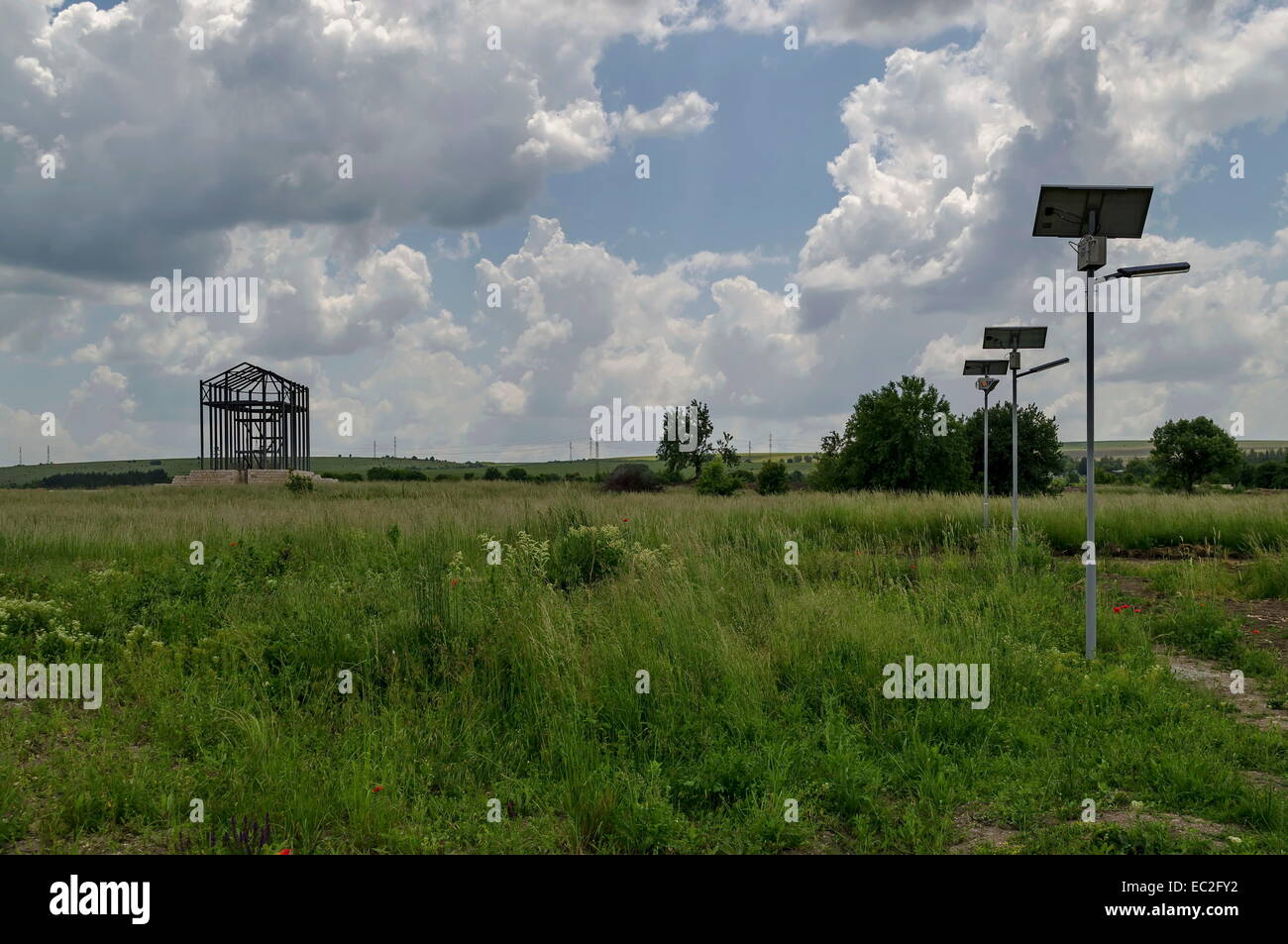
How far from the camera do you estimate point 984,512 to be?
652 inches

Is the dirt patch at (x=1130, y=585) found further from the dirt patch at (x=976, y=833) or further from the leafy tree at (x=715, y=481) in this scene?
the leafy tree at (x=715, y=481)

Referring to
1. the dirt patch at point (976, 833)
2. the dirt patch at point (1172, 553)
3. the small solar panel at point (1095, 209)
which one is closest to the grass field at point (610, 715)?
the dirt patch at point (976, 833)

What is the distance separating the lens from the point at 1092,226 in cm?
794

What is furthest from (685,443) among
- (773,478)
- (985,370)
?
(985,370)

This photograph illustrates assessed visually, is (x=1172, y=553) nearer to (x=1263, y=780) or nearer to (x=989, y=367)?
(x=989, y=367)

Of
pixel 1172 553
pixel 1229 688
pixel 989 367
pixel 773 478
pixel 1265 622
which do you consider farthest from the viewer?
pixel 773 478

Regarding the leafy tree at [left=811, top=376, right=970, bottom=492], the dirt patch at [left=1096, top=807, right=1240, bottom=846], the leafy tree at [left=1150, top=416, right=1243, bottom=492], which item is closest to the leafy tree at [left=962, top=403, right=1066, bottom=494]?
the leafy tree at [left=811, top=376, right=970, bottom=492]

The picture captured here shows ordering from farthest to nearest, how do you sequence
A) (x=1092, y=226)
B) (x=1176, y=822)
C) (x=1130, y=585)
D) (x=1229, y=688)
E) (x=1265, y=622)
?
(x=1130, y=585) < (x=1265, y=622) < (x=1092, y=226) < (x=1229, y=688) < (x=1176, y=822)

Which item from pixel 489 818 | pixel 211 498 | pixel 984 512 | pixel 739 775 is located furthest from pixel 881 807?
pixel 211 498

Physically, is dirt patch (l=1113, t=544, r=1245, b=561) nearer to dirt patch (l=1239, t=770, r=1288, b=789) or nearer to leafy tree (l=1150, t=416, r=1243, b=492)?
dirt patch (l=1239, t=770, r=1288, b=789)

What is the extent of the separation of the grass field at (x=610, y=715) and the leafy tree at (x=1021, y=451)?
40.8 metres

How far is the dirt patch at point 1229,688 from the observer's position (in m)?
6.43

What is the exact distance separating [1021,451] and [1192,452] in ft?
64.9

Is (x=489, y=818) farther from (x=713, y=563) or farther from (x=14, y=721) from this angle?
(x=713, y=563)
